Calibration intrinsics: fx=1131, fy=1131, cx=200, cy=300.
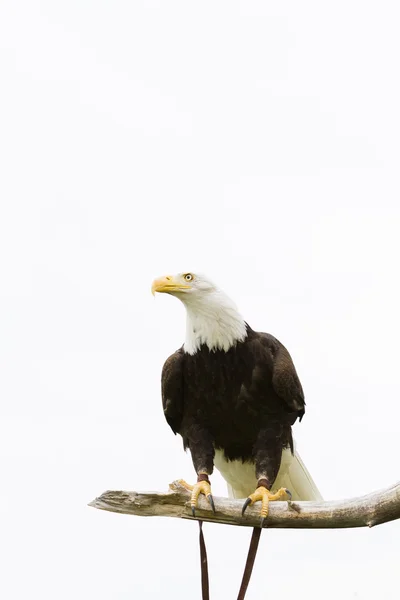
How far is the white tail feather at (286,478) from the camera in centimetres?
930

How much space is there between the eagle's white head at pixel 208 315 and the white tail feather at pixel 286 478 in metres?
1.05

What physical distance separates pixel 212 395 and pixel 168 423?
624 millimetres

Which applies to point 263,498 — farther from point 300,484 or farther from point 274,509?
point 300,484

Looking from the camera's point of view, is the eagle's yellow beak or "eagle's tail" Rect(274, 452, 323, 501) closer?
the eagle's yellow beak

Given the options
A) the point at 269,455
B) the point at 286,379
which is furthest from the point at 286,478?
the point at 286,379

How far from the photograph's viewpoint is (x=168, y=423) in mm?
9281

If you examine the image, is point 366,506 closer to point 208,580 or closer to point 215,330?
point 208,580

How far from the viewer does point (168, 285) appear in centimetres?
862

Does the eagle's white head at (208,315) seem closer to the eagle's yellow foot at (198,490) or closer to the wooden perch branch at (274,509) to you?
the eagle's yellow foot at (198,490)

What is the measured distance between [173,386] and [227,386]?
0.46m

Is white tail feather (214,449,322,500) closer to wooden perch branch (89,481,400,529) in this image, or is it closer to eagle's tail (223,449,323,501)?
eagle's tail (223,449,323,501)

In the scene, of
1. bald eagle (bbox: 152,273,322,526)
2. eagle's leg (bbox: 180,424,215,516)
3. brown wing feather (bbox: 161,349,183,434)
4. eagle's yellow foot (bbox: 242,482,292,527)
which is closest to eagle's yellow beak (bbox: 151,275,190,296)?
bald eagle (bbox: 152,273,322,526)

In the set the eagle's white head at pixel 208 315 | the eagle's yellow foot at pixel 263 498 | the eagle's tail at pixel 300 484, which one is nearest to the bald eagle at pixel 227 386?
the eagle's white head at pixel 208 315

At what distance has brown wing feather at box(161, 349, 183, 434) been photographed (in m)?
8.98
